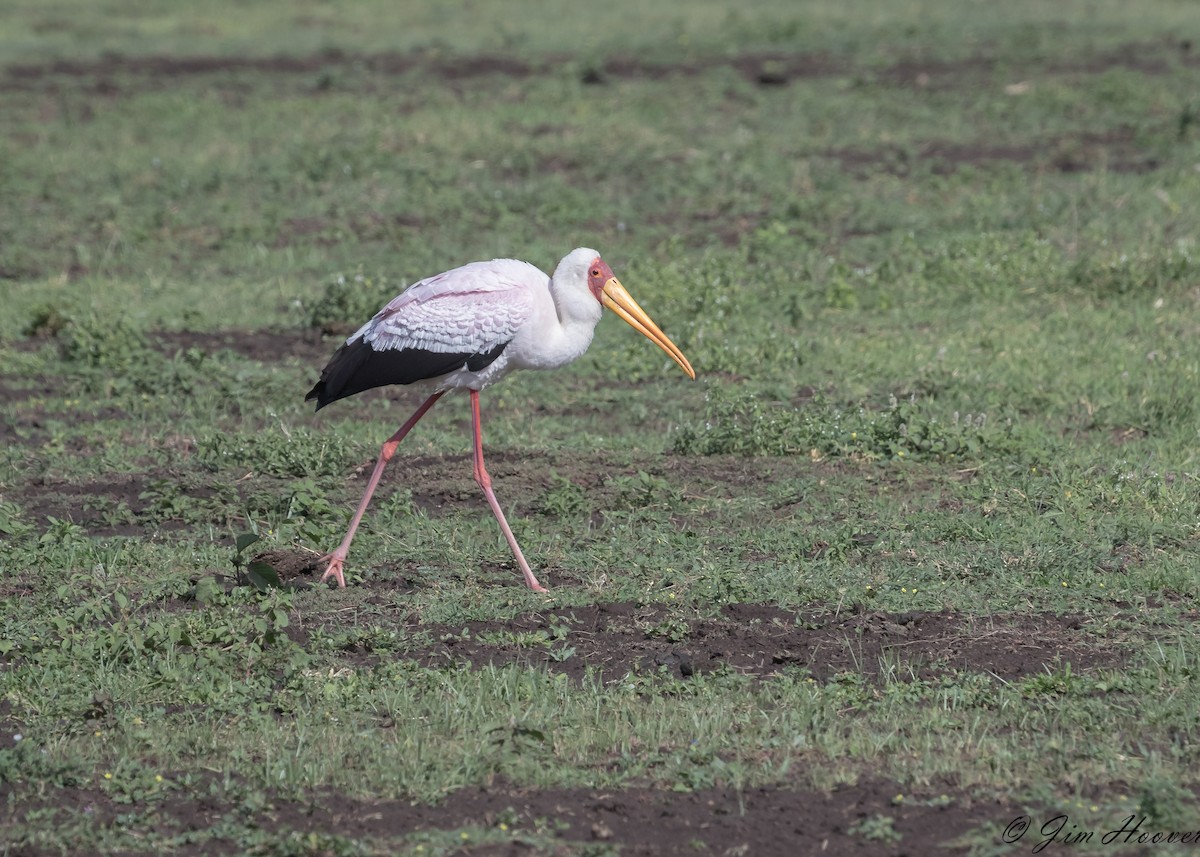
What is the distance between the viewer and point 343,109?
13414 millimetres

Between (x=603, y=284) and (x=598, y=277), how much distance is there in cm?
4

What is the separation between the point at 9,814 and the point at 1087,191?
329 inches

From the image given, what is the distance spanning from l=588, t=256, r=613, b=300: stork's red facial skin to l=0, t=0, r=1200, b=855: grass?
81 centimetres

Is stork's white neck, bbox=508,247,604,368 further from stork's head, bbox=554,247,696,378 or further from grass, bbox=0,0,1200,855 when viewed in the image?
grass, bbox=0,0,1200,855

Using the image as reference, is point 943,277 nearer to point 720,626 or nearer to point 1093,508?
point 1093,508

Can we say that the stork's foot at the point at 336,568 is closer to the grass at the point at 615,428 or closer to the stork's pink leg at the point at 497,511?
the grass at the point at 615,428

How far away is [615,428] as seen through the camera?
25.4ft

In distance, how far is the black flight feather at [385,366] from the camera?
249 inches

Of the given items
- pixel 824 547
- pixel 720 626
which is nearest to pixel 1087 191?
pixel 824 547

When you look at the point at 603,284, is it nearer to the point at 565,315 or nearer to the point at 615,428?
the point at 565,315
